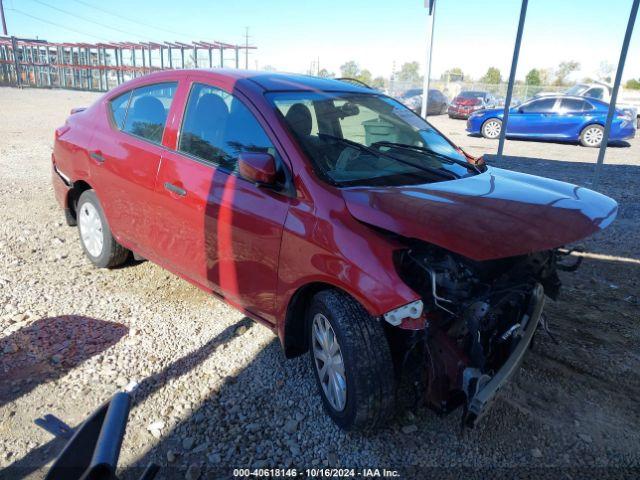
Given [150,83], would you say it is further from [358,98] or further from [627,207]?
[627,207]

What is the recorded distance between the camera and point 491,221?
7.48 feet

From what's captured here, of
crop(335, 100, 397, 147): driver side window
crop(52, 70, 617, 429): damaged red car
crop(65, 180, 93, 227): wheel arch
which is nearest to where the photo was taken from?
crop(52, 70, 617, 429): damaged red car

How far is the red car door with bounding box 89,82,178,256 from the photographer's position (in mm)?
3629

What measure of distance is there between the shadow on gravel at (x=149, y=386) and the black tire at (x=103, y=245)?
1.43 meters

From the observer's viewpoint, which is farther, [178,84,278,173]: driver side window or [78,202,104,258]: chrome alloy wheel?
[78,202,104,258]: chrome alloy wheel

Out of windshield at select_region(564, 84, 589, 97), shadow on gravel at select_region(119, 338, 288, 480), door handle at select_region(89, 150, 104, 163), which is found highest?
windshield at select_region(564, 84, 589, 97)

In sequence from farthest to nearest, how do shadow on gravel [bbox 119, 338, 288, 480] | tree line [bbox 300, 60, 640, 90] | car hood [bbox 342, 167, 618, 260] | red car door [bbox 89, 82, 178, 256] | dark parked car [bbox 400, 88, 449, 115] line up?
tree line [bbox 300, 60, 640, 90], dark parked car [bbox 400, 88, 449, 115], red car door [bbox 89, 82, 178, 256], shadow on gravel [bbox 119, 338, 288, 480], car hood [bbox 342, 167, 618, 260]

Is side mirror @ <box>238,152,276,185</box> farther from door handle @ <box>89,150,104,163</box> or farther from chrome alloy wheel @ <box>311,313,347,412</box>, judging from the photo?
door handle @ <box>89,150,104,163</box>

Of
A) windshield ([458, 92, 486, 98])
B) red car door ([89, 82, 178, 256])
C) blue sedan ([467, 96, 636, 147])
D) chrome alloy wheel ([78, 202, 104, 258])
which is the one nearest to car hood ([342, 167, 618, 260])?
red car door ([89, 82, 178, 256])

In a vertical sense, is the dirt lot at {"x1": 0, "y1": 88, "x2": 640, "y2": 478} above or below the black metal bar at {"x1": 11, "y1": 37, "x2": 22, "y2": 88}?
below

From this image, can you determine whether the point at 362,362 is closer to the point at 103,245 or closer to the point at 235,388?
the point at 235,388

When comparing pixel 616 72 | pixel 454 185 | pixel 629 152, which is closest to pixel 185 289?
pixel 454 185

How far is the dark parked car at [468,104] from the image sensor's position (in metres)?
22.7

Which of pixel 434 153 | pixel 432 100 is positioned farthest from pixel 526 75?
pixel 434 153
